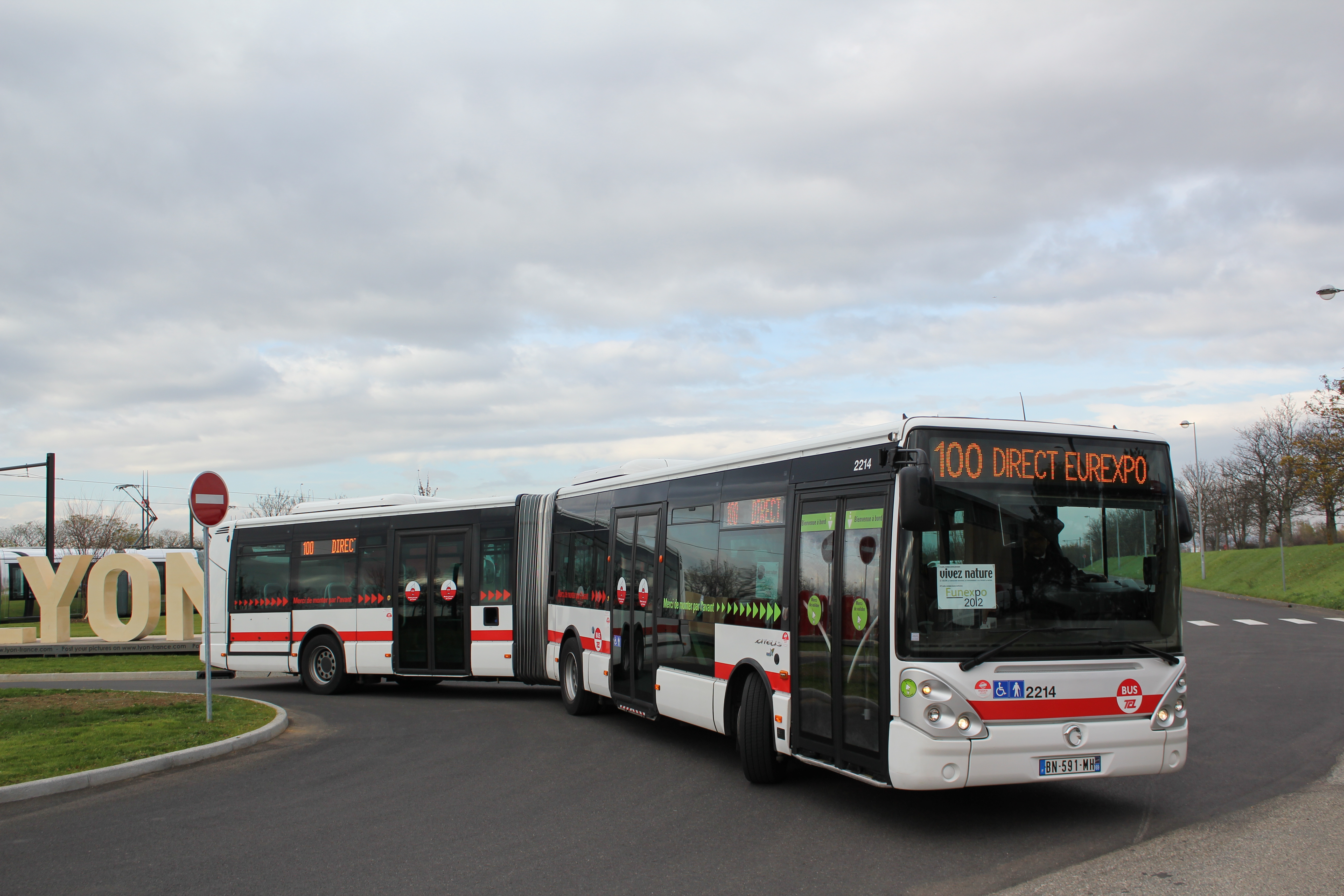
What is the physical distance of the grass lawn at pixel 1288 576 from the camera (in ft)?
143

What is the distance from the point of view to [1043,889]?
19.4 feet

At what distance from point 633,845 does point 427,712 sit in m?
8.55

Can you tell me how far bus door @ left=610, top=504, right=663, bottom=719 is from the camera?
11.5 metres

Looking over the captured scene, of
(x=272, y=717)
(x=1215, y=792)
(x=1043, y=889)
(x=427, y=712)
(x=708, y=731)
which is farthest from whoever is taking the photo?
(x=427, y=712)

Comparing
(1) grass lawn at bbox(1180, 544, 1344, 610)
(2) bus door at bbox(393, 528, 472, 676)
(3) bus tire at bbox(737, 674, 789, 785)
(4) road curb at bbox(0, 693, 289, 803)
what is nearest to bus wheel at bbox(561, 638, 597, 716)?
(2) bus door at bbox(393, 528, 472, 676)

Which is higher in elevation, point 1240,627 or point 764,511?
point 764,511

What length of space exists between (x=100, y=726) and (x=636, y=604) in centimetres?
663

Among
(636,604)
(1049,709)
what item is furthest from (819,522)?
(636,604)

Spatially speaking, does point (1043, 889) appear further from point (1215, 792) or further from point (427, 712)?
point (427, 712)

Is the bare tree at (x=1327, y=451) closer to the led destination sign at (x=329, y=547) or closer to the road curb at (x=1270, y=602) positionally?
the road curb at (x=1270, y=602)

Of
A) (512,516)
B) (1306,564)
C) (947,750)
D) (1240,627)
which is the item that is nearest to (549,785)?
(947,750)

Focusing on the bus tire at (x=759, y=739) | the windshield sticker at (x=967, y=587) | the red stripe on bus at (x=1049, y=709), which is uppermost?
the windshield sticker at (x=967, y=587)

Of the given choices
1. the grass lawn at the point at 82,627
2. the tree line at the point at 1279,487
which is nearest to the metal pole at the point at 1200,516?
the tree line at the point at 1279,487

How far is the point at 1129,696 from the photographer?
24.3 ft
